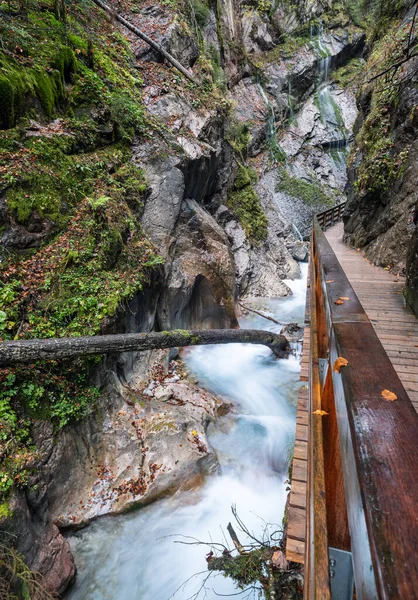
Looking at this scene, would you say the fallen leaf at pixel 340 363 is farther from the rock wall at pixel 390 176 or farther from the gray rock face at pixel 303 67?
the gray rock face at pixel 303 67

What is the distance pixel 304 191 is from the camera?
71.8 ft

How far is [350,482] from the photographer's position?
77 centimetres

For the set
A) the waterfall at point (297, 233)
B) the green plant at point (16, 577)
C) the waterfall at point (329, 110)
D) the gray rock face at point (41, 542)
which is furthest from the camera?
the waterfall at point (329, 110)

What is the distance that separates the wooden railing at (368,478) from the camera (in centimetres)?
49

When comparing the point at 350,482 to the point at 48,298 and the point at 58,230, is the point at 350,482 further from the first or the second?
the point at 58,230

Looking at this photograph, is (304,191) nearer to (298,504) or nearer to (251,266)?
(251,266)

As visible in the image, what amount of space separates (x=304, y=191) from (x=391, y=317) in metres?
20.7

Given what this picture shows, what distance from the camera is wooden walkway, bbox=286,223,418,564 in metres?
2.44

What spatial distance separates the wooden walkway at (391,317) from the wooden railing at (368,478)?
1.40 meters

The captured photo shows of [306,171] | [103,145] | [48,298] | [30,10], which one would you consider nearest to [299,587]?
[48,298]

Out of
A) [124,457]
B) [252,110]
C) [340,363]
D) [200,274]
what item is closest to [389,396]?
[340,363]

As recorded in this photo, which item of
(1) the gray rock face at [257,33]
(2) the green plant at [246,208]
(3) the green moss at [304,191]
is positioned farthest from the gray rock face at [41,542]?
(1) the gray rock face at [257,33]

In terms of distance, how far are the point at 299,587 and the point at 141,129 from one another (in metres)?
10.6

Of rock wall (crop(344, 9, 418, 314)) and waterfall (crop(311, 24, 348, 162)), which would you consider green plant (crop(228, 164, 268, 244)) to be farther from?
waterfall (crop(311, 24, 348, 162))
